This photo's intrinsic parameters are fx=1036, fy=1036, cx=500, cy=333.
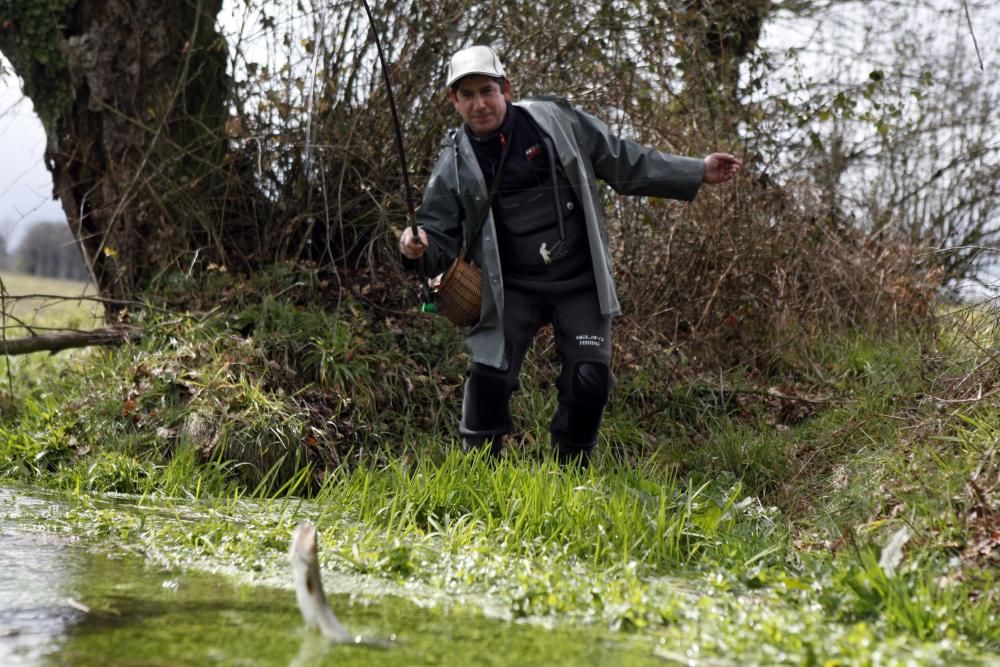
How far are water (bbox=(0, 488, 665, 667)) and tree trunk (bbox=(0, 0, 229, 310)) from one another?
3890 millimetres

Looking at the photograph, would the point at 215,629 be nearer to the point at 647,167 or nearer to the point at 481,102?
the point at 481,102

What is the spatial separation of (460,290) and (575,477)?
102 cm

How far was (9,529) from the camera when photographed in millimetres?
4184

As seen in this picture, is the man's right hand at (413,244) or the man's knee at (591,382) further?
the man's knee at (591,382)

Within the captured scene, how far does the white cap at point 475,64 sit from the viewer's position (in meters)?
4.50

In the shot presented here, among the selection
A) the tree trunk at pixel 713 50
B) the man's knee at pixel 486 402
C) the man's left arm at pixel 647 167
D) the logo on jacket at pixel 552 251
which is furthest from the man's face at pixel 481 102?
the tree trunk at pixel 713 50

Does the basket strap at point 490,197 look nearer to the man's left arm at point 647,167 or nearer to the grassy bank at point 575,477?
the man's left arm at point 647,167

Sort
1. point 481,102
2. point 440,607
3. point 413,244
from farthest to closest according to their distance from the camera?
point 481,102
point 413,244
point 440,607

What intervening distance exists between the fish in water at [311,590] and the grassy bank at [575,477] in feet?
1.53

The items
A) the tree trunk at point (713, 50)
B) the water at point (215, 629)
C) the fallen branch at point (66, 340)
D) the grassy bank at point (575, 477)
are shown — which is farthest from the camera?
the tree trunk at point (713, 50)

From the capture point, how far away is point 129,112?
731 centimetres

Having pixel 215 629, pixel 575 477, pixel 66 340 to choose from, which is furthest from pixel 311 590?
pixel 66 340

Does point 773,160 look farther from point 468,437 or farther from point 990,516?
point 990,516

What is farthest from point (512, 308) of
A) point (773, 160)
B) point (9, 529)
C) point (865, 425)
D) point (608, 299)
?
point (773, 160)
